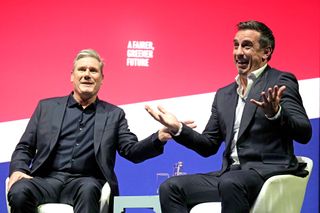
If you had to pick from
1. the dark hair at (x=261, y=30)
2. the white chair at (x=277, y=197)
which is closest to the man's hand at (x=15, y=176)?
the white chair at (x=277, y=197)

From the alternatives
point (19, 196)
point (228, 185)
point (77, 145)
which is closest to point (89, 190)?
point (19, 196)

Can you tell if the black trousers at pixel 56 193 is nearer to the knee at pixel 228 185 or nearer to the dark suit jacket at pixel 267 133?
the dark suit jacket at pixel 267 133

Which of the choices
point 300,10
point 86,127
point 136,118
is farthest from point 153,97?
point 300,10

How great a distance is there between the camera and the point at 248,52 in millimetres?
3613

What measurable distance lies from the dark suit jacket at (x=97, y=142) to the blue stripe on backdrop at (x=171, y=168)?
0.93 m

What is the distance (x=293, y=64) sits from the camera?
16.2 feet

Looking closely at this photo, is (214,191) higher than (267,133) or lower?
lower

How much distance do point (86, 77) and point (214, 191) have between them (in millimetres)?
1237

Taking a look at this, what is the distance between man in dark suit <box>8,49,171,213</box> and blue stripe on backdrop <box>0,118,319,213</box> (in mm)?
941

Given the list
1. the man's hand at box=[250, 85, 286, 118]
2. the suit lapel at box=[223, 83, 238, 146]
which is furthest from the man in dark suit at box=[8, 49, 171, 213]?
the man's hand at box=[250, 85, 286, 118]

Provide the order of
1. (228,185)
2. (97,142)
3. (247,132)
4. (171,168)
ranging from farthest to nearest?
1. (171,168)
2. (97,142)
3. (247,132)
4. (228,185)

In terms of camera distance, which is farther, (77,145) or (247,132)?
(77,145)

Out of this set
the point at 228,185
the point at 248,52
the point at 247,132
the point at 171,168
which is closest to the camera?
the point at 228,185

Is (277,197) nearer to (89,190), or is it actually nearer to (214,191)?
(214,191)
